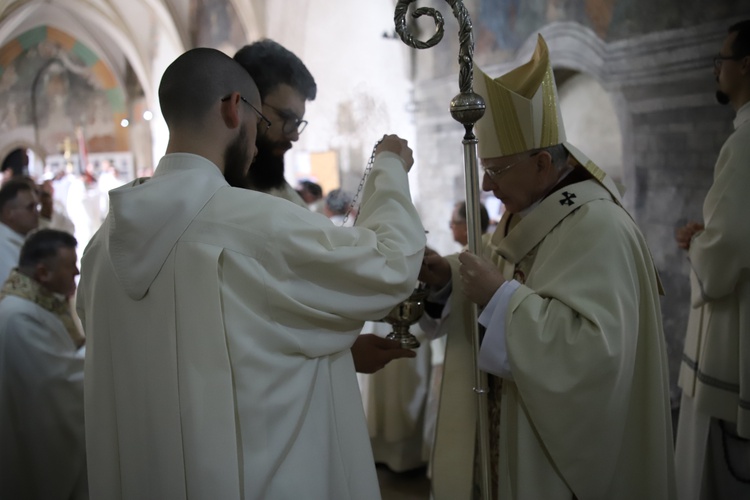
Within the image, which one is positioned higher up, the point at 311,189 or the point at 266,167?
the point at 311,189

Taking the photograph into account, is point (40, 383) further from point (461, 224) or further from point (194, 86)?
point (461, 224)

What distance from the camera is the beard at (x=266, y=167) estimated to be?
2424mm

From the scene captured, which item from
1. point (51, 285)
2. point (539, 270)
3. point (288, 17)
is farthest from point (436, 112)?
point (539, 270)

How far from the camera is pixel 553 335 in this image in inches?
81.0

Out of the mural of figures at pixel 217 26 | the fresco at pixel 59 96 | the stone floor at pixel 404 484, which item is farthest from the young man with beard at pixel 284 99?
the fresco at pixel 59 96

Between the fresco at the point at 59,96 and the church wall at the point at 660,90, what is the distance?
52.7 feet

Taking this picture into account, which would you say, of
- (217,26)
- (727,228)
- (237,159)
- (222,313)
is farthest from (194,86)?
(217,26)

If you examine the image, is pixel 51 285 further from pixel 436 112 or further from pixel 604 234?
pixel 436 112

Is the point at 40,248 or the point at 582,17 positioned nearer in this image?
the point at 40,248

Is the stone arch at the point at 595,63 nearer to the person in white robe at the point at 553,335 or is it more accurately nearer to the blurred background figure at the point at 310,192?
the blurred background figure at the point at 310,192

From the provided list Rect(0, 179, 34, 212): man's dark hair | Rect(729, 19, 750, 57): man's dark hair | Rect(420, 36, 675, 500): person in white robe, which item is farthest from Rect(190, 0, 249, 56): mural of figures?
Rect(420, 36, 675, 500): person in white robe

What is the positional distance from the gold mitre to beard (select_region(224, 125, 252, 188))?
927mm

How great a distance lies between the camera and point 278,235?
1.62 meters

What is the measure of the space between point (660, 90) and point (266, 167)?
375 cm
